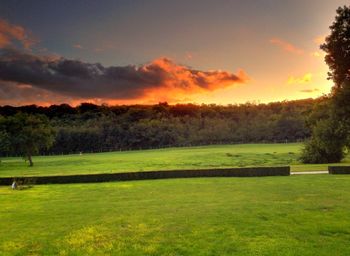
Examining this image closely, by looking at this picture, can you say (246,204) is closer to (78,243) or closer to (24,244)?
(78,243)

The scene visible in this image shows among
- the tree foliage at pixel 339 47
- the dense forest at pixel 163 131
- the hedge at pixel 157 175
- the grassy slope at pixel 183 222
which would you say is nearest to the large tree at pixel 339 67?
the tree foliage at pixel 339 47

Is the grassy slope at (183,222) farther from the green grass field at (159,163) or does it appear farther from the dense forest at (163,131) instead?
the dense forest at (163,131)

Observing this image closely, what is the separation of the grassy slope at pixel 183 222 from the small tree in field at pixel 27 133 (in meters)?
44.7

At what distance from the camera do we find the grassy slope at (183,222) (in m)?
11.5

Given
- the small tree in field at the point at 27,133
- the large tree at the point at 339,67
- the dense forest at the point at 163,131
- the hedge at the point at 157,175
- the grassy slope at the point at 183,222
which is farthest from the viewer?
the dense forest at the point at 163,131

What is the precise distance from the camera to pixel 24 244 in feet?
40.4

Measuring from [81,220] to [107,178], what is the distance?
57.5ft

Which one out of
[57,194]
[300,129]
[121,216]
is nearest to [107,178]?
[57,194]

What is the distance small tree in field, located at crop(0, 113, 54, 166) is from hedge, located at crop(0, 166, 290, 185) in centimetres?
3474

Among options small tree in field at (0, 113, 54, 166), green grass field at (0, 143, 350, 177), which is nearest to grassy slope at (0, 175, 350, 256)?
green grass field at (0, 143, 350, 177)

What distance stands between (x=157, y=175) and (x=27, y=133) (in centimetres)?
4069

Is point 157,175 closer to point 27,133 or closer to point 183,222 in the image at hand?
point 183,222

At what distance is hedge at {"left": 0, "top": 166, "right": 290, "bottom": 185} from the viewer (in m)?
33.2

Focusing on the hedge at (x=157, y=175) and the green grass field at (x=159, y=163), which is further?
the green grass field at (x=159, y=163)
